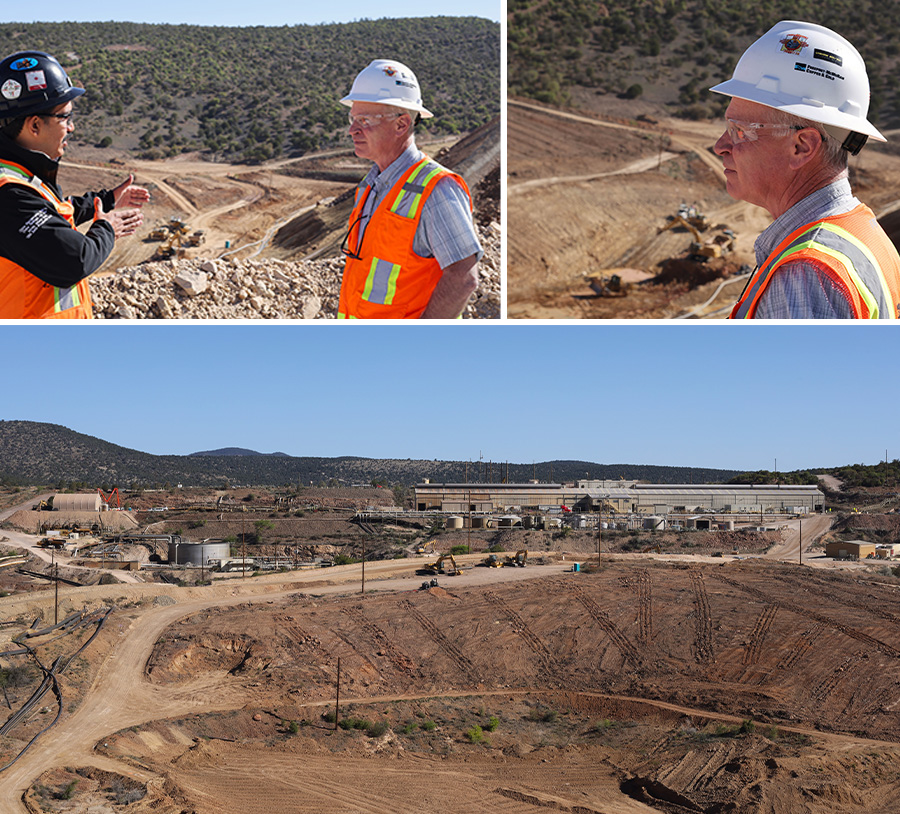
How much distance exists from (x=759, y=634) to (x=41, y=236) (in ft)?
61.5

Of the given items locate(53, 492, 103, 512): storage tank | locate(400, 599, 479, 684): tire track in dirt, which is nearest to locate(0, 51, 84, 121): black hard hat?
locate(400, 599, 479, 684): tire track in dirt

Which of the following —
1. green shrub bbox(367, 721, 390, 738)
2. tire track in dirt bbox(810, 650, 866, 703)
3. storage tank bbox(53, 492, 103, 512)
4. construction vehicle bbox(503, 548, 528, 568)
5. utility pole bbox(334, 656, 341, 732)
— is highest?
storage tank bbox(53, 492, 103, 512)

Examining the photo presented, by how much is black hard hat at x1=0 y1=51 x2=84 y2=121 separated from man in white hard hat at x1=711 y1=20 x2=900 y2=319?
266cm

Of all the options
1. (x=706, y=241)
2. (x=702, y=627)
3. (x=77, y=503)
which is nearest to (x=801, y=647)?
(x=702, y=627)

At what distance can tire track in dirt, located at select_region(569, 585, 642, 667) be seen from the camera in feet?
59.8

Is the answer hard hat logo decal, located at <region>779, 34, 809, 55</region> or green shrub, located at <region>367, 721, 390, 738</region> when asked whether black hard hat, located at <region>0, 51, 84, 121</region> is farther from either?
green shrub, located at <region>367, 721, 390, 738</region>

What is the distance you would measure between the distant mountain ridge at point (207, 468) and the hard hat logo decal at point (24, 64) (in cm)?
6157

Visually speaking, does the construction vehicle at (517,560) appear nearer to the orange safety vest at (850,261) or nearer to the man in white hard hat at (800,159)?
the man in white hard hat at (800,159)

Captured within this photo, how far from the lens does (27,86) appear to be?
3297 millimetres

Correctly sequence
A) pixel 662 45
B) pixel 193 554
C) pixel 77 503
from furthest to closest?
pixel 77 503 < pixel 193 554 < pixel 662 45

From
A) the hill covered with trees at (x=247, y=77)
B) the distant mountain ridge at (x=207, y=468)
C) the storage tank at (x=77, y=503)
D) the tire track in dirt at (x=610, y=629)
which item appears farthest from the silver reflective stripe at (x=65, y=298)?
the distant mountain ridge at (x=207, y=468)

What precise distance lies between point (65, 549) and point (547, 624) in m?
21.8

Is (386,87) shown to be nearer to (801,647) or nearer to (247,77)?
(801,647)

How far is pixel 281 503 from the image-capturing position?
53.2 m
